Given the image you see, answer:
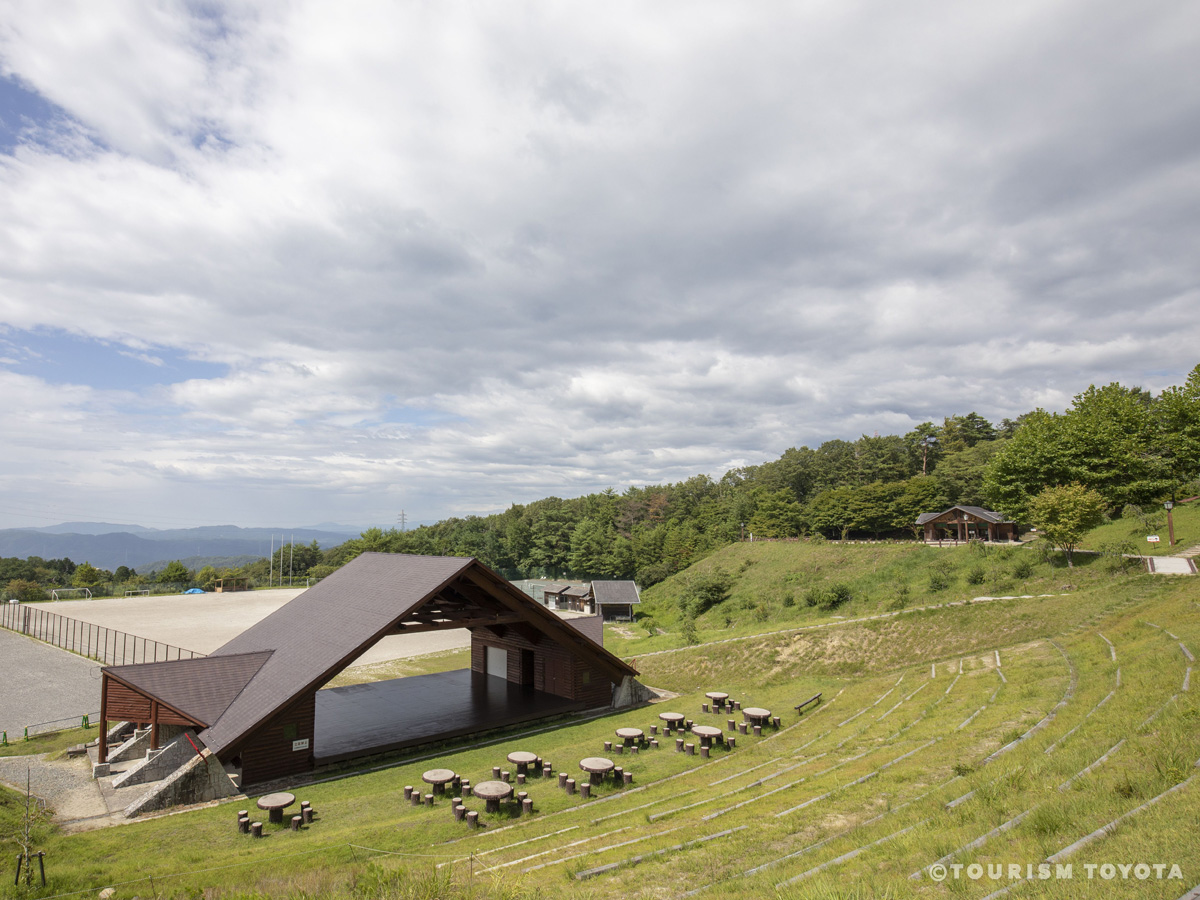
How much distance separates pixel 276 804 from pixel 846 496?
224 feet

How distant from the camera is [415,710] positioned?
70.2 feet

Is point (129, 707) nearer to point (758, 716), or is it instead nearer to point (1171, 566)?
point (758, 716)

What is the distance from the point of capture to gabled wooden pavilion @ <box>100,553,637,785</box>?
603 inches

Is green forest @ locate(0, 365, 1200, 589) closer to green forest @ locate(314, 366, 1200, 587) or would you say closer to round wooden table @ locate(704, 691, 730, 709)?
green forest @ locate(314, 366, 1200, 587)

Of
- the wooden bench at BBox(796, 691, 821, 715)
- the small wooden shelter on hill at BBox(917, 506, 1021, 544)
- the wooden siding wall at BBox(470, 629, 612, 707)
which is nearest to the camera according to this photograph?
the wooden bench at BBox(796, 691, 821, 715)

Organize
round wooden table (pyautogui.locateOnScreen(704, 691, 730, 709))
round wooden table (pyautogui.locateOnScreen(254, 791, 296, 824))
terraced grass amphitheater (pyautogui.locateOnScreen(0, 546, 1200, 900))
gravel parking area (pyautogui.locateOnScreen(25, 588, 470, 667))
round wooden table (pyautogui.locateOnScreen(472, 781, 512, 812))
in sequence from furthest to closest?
gravel parking area (pyautogui.locateOnScreen(25, 588, 470, 667)), round wooden table (pyautogui.locateOnScreen(704, 691, 730, 709)), round wooden table (pyautogui.locateOnScreen(472, 781, 512, 812)), round wooden table (pyautogui.locateOnScreen(254, 791, 296, 824)), terraced grass amphitheater (pyautogui.locateOnScreen(0, 546, 1200, 900))

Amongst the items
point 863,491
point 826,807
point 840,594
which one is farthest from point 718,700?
point 863,491

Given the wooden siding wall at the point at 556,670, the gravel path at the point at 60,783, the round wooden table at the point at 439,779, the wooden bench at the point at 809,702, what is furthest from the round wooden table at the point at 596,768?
the gravel path at the point at 60,783

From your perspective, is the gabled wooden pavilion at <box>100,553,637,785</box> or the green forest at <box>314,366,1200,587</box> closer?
the gabled wooden pavilion at <box>100,553,637,785</box>

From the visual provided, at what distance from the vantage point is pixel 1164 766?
→ 7984 mm

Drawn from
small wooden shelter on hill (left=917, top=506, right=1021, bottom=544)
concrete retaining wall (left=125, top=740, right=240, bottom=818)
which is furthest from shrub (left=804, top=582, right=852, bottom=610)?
concrete retaining wall (left=125, top=740, right=240, bottom=818)

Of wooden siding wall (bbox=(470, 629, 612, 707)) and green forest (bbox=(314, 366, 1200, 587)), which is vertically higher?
green forest (bbox=(314, 366, 1200, 587))

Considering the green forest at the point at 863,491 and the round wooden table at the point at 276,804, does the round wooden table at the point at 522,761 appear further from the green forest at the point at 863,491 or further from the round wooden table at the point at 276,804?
the green forest at the point at 863,491

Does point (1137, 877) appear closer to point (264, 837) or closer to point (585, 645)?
point (264, 837)
